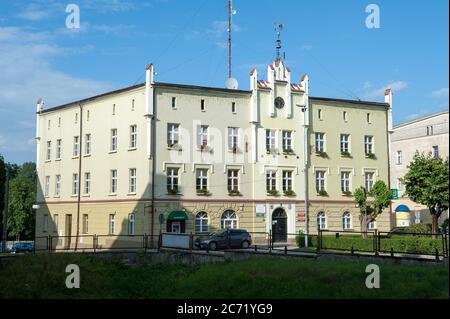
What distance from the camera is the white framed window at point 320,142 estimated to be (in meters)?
55.5

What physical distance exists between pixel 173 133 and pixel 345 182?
16.8m

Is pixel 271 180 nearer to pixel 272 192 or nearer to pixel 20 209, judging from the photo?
pixel 272 192

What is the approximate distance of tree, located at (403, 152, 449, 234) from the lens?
155ft

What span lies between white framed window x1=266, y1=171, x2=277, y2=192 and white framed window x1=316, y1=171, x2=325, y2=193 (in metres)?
4.38

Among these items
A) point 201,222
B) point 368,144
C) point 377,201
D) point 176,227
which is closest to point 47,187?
point 176,227

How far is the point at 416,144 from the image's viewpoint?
73500 millimetres

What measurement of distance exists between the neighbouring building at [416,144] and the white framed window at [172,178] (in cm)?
2614

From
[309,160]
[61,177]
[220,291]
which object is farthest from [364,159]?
[220,291]

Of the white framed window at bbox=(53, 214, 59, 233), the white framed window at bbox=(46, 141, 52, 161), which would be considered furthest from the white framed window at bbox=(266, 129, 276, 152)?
the white framed window at bbox=(46, 141, 52, 161)

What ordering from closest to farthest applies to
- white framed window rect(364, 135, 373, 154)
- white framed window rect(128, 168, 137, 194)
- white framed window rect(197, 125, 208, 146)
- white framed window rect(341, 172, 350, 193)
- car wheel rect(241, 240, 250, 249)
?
car wheel rect(241, 240, 250, 249), white framed window rect(128, 168, 137, 194), white framed window rect(197, 125, 208, 146), white framed window rect(341, 172, 350, 193), white framed window rect(364, 135, 373, 154)

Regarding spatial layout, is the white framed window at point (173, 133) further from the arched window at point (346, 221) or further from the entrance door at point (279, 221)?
the arched window at point (346, 221)

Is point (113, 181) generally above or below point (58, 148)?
below

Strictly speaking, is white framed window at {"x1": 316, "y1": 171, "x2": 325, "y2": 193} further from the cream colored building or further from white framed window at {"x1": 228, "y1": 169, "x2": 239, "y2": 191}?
white framed window at {"x1": 228, "y1": 169, "x2": 239, "y2": 191}
